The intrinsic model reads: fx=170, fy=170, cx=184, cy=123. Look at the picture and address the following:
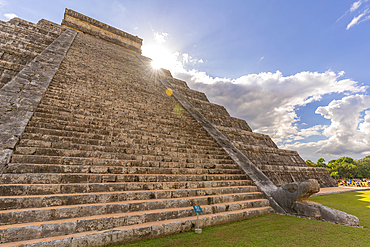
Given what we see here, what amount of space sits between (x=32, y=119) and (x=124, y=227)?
4.30 meters

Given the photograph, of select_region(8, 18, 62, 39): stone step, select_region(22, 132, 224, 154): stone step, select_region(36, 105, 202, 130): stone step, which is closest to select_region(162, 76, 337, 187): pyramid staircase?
select_region(22, 132, 224, 154): stone step

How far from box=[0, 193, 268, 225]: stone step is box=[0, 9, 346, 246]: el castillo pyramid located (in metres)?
0.01

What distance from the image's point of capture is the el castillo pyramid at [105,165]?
9.25 feet

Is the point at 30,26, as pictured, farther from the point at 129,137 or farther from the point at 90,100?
the point at 129,137

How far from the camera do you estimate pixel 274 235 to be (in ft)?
10.8

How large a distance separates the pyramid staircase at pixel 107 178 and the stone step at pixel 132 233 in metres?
0.01

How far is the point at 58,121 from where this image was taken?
5211 mm

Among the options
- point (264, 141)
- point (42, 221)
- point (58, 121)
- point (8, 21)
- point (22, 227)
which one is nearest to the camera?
point (22, 227)

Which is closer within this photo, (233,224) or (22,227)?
(22,227)

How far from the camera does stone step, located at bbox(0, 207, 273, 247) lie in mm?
2410

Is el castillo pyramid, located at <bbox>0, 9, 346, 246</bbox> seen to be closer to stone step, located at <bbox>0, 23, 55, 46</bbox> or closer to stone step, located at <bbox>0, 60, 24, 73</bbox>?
stone step, located at <bbox>0, 60, 24, 73</bbox>

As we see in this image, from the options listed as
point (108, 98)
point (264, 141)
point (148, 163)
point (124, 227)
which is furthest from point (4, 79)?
point (264, 141)

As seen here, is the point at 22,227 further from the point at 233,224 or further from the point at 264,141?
the point at 264,141

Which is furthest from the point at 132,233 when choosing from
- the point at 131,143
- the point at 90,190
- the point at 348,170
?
the point at 348,170
